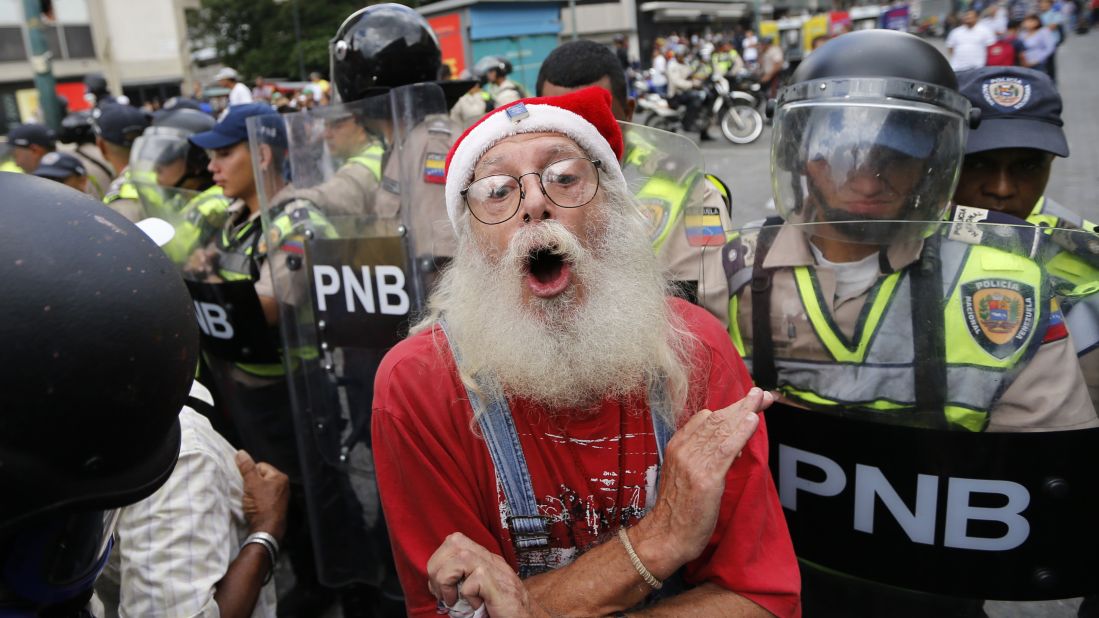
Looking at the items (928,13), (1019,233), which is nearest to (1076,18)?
(928,13)

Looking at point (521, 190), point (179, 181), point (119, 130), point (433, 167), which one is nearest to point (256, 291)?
point (433, 167)

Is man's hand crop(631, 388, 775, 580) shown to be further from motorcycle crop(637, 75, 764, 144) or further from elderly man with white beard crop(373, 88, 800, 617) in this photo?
motorcycle crop(637, 75, 764, 144)

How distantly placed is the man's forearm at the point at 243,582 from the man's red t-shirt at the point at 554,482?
1.86 feet

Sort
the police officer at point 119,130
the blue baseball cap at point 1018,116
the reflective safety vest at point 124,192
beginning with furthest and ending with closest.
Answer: the police officer at point 119,130
the reflective safety vest at point 124,192
the blue baseball cap at point 1018,116

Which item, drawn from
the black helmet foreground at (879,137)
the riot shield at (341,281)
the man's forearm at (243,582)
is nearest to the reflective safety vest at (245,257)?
the riot shield at (341,281)

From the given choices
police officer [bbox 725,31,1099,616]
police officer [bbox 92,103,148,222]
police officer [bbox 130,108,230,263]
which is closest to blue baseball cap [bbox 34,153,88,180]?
police officer [bbox 92,103,148,222]

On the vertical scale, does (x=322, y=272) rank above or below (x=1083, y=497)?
above

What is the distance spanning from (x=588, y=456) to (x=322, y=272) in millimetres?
1524

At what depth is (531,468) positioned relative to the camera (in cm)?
160

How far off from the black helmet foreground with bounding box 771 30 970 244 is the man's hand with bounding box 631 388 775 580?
3.04 ft

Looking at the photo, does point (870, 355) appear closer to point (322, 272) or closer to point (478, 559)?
point (478, 559)

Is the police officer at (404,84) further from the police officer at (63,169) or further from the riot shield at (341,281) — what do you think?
the police officer at (63,169)

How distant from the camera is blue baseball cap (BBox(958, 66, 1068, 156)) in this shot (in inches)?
97.1

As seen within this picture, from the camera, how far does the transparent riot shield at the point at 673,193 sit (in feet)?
8.29
